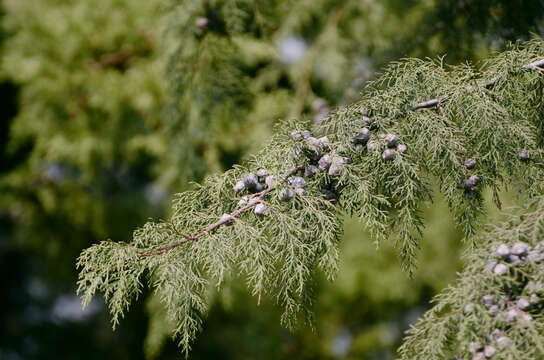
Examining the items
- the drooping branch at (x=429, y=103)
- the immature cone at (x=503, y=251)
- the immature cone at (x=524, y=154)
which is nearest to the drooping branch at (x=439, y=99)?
the drooping branch at (x=429, y=103)

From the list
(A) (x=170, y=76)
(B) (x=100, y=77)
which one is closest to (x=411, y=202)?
(A) (x=170, y=76)

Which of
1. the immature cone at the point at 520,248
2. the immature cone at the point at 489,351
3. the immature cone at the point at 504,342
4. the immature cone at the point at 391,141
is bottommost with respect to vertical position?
the immature cone at the point at 489,351

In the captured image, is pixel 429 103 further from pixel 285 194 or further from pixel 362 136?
pixel 285 194

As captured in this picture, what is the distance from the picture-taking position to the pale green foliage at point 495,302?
1.65 feet

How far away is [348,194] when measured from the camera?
61 centimetres

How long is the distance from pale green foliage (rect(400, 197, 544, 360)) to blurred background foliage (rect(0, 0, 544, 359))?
0.74 feet

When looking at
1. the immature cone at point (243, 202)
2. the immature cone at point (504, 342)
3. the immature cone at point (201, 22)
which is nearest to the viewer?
the immature cone at point (504, 342)

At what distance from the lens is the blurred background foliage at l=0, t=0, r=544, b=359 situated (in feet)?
4.63

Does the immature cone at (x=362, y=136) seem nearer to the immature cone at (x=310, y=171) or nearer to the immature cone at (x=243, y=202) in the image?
the immature cone at (x=310, y=171)

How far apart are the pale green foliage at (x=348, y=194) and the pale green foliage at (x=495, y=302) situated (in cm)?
9

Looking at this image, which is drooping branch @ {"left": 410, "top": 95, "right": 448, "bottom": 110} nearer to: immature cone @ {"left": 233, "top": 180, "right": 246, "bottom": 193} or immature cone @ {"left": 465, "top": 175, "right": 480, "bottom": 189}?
immature cone @ {"left": 465, "top": 175, "right": 480, "bottom": 189}

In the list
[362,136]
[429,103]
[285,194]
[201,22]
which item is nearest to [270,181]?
[285,194]

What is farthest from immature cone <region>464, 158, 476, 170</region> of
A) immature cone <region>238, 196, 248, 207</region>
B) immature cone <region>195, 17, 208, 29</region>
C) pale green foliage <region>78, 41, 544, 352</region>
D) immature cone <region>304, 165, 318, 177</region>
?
immature cone <region>195, 17, 208, 29</region>

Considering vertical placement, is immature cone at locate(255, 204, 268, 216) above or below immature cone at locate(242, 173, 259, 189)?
below
